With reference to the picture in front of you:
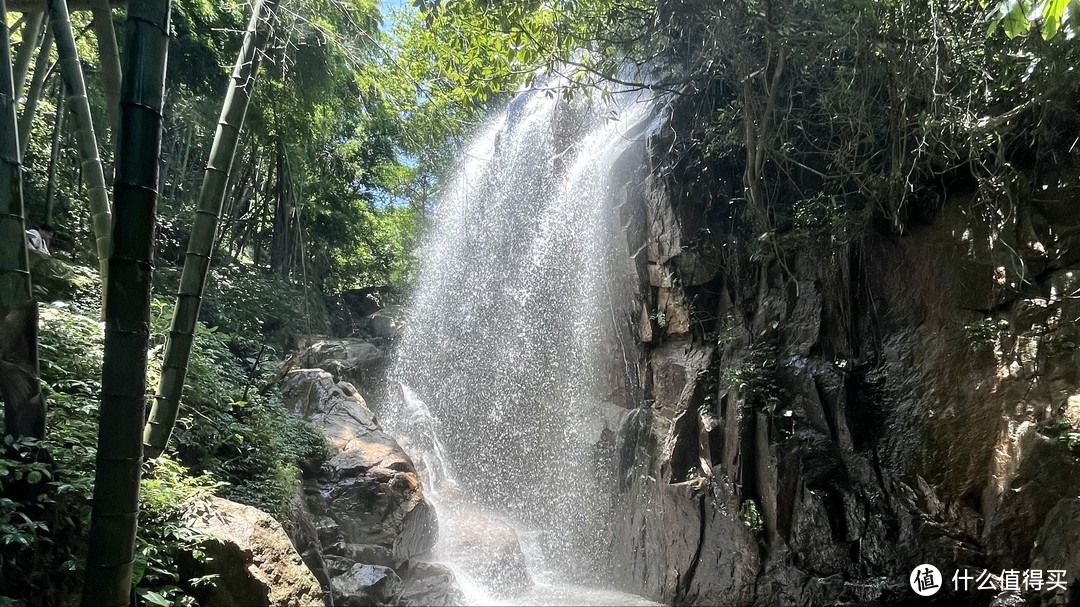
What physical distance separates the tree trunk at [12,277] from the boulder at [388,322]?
9.76 meters

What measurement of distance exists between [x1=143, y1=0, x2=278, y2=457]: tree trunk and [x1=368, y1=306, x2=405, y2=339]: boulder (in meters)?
9.62

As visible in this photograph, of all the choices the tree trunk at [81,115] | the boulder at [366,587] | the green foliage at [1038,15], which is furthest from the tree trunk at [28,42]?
the green foliage at [1038,15]

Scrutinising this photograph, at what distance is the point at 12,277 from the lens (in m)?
2.28

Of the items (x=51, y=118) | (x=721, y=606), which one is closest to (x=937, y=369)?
(x=721, y=606)

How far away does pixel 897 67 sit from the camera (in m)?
4.87

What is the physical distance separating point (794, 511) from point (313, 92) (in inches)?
257

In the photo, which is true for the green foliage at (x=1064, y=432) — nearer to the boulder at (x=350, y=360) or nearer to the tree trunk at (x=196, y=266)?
the tree trunk at (x=196, y=266)

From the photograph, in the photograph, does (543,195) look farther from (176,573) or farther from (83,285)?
(176,573)

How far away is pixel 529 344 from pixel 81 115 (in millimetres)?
7305

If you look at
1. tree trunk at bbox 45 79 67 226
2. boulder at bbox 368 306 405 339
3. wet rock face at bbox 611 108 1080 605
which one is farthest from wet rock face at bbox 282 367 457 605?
boulder at bbox 368 306 405 339

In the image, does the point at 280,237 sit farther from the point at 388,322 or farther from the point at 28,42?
the point at 28,42

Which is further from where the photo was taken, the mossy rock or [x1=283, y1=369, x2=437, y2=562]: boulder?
[x1=283, y1=369, x2=437, y2=562]: boulder

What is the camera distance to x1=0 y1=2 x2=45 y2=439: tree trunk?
225 centimetres

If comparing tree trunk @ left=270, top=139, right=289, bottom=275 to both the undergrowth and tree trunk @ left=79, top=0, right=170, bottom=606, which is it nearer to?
the undergrowth
